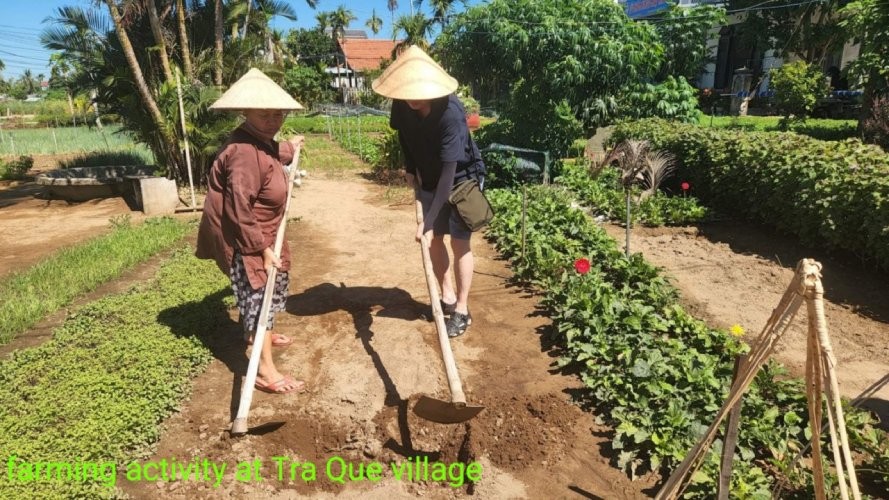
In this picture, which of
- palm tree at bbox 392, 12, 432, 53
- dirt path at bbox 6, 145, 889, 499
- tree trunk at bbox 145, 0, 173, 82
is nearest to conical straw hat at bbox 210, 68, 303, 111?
dirt path at bbox 6, 145, 889, 499

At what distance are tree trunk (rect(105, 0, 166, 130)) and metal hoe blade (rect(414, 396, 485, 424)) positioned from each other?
28.5 ft

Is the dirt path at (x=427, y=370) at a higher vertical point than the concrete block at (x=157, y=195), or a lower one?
lower

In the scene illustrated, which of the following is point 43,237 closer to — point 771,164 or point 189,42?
point 189,42

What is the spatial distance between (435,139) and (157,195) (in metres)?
6.78

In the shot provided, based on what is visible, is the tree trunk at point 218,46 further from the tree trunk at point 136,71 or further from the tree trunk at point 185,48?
the tree trunk at point 136,71

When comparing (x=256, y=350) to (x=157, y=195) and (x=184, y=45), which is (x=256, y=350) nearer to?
(x=157, y=195)

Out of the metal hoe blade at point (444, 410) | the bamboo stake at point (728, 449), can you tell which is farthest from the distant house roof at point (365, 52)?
the bamboo stake at point (728, 449)

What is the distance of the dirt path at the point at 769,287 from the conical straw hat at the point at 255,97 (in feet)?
11.6

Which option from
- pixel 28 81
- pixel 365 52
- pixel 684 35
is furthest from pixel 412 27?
pixel 28 81

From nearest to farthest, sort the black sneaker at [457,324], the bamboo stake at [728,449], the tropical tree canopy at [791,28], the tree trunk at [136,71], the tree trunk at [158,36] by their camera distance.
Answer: the bamboo stake at [728,449] < the black sneaker at [457,324] < the tree trunk at [136,71] < the tree trunk at [158,36] < the tropical tree canopy at [791,28]

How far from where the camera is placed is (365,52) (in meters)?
48.9

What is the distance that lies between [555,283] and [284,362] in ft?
7.39

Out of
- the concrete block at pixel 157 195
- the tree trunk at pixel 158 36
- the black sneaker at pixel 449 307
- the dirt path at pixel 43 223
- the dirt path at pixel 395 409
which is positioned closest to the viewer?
the dirt path at pixel 395 409

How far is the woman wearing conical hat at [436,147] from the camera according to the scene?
3.46 meters
